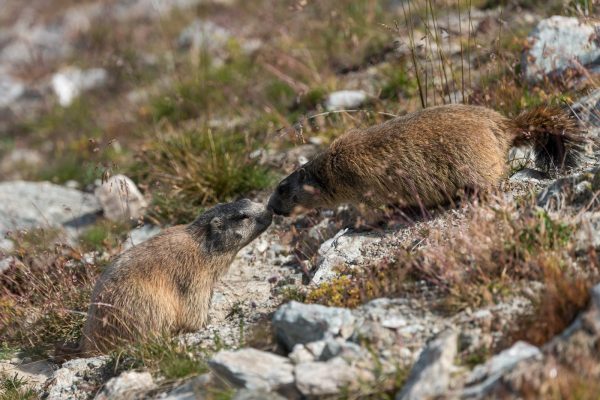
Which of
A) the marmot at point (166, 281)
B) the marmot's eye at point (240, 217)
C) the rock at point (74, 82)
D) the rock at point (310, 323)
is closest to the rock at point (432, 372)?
the rock at point (310, 323)

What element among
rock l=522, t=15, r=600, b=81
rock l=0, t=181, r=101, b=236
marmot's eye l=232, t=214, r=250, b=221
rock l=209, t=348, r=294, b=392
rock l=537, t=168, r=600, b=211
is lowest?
rock l=0, t=181, r=101, b=236

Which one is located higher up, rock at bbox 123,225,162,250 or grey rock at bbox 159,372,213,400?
grey rock at bbox 159,372,213,400

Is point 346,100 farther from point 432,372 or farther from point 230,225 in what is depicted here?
point 432,372

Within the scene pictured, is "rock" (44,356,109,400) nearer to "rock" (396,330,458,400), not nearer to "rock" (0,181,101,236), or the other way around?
"rock" (396,330,458,400)

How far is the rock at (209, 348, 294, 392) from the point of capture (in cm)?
520

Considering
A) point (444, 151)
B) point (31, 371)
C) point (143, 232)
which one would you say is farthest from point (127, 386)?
point (143, 232)

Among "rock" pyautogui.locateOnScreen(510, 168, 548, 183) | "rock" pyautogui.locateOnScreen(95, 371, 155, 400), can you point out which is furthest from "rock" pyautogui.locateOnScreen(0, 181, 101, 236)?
"rock" pyautogui.locateOnScreen(510, 168, 548, 183)

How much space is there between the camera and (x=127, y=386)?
20.0 ft

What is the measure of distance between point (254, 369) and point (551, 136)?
3.91 metres

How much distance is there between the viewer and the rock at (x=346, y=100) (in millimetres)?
10883

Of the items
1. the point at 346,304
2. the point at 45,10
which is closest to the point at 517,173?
the point at 346,304

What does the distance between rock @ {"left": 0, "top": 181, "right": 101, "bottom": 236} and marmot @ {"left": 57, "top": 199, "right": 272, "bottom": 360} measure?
314 centimetres

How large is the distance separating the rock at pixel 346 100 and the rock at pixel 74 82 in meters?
8.17

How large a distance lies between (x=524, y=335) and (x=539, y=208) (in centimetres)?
136
